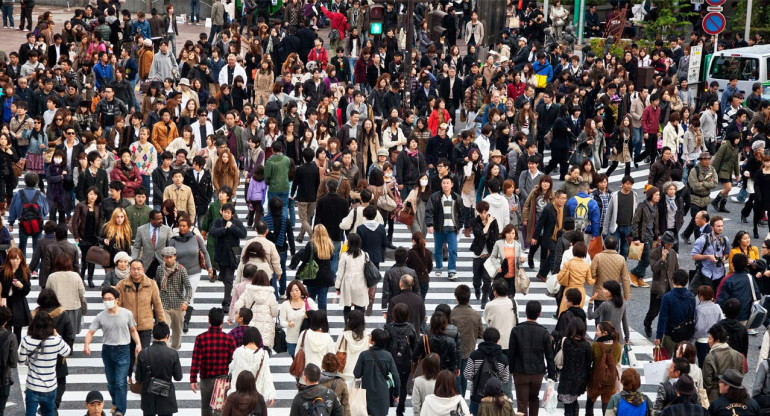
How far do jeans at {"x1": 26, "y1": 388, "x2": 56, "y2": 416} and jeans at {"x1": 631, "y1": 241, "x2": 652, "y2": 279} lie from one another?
891 centimetres

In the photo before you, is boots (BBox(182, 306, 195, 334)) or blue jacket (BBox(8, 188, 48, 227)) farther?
blue jacket (BBox(8, 188, 48, 227))

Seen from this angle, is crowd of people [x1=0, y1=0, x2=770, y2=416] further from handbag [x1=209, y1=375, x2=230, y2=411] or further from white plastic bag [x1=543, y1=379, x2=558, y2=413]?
white plastic bag [x1=543, y1=379, x2=558, y2=413]

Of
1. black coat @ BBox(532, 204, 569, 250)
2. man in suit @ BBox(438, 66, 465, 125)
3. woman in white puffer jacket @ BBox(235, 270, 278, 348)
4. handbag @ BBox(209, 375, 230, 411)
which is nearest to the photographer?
handbag @ BBox(209, 375, 230, 411)

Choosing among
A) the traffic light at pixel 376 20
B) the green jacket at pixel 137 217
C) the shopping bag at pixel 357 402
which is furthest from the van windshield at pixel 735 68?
the shopping bag at pixel 357 402

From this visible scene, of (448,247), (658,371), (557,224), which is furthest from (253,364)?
(557,224)

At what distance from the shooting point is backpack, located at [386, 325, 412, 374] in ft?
40.9

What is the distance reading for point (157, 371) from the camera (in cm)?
1190

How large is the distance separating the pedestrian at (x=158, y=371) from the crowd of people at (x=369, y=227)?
0.03 metres

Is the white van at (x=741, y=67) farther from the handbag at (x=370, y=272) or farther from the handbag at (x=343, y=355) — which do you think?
the handbag at (x=343, y=355)

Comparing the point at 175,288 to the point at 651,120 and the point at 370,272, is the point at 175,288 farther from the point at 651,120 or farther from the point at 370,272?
the point at 651,120

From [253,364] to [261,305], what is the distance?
158 cm

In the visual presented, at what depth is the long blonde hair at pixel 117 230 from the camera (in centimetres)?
1623

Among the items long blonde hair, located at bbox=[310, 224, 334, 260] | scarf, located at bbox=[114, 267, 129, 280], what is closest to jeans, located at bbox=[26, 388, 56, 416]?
scarf, located at bbox=[114, 267, 129, 280]

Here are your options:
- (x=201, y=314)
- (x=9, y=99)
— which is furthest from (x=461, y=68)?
(x=201, y=314)
